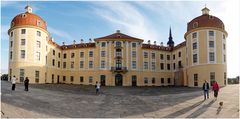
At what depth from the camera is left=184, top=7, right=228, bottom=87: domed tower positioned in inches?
1555

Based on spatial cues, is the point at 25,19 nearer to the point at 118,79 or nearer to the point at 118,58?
the point at 118,58

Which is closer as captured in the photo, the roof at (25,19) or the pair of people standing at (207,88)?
the pair of people standing at (207,88)

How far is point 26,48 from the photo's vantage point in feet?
143

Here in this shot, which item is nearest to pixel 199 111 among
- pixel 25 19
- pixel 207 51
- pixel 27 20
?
pixel 207 51

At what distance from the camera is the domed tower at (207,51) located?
39500mm

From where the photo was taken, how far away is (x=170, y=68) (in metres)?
57.4

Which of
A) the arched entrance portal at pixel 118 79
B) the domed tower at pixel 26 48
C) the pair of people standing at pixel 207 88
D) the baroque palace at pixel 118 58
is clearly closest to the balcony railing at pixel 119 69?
the baroque palace at pixel 118 58

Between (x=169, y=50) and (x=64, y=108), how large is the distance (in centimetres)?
4353

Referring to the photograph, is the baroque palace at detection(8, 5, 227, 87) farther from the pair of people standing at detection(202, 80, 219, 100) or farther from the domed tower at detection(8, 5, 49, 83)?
the pair of people standing at detection(202, 80, 219, 100)

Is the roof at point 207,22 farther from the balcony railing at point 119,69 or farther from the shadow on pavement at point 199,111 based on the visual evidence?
the shadow on pavement at point 199,111

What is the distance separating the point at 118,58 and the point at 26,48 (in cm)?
1927

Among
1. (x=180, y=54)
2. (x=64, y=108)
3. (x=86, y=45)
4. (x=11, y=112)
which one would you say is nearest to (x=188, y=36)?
(x=180, y=54)

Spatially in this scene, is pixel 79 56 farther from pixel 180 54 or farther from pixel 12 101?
pixel 12 101

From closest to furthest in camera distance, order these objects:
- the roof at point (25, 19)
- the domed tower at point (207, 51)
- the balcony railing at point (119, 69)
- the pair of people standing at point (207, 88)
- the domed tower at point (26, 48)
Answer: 1. the pair of people standing at point (207, 88)
2. the domed tower at point (207, 51)
3. the domed tower at point (26, 48)
4. the roof at point (25, 19)
5. the balcony railing at point (119, 69)
